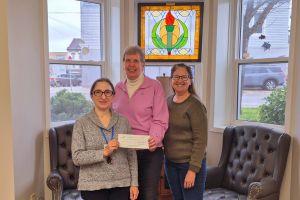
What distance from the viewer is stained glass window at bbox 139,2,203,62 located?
3078 millimetres

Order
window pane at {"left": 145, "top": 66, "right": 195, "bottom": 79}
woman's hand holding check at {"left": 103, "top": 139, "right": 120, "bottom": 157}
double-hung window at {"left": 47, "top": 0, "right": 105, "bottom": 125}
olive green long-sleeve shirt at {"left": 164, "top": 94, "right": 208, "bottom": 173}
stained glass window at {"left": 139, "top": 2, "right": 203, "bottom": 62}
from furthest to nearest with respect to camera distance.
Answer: window pane at {"left": 145, "top": 66, "right": 195, "bottom": 79}, stained glass window at {"left": 139, "top": 2, "right": 203, "bottom": 62}, double-hung window at {"left": 47, "top": 0, "right": 105, "bottom": 125}, olive green long-sleeve shirt at {"left": 164, "top": 94, "right": 208, "bottom": 173}, woman's hand holding check at {"left": 103, "top": 139, "right": 120, "bottom": 157}

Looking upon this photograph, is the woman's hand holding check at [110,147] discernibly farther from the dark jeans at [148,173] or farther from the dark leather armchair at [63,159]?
the dark leather armchair at [63,159]

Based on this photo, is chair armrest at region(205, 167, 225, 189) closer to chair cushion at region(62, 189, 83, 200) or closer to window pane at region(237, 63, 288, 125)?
window pane at region(237, 63, 288, 125)

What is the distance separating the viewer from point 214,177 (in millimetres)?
2471

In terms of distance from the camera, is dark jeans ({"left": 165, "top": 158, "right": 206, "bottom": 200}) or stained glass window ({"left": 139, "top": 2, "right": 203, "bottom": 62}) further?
stained glass window ({"left": 139, "top": 2, "right": 203, "bottom": 62})

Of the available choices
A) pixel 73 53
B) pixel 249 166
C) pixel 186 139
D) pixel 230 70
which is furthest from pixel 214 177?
pixel 73 53

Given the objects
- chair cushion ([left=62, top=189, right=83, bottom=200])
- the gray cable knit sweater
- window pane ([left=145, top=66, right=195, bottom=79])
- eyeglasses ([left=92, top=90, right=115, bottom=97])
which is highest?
window pane ([left=145, top=66, right=195, bottom=79])

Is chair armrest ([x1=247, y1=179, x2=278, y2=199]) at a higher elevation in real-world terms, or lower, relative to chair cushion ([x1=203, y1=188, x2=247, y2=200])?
higher

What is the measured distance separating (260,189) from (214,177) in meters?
0.56

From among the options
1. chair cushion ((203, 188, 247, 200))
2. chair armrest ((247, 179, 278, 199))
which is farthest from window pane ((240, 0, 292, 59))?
chair cushion ((203, 188, 247, 200))

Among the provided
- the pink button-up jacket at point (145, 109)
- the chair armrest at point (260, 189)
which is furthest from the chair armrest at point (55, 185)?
the chair armrest at point (260, 189)

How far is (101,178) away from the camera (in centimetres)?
145

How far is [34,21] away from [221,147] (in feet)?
7.90

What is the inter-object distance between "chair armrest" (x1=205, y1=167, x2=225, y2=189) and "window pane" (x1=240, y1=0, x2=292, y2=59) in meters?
1.37
